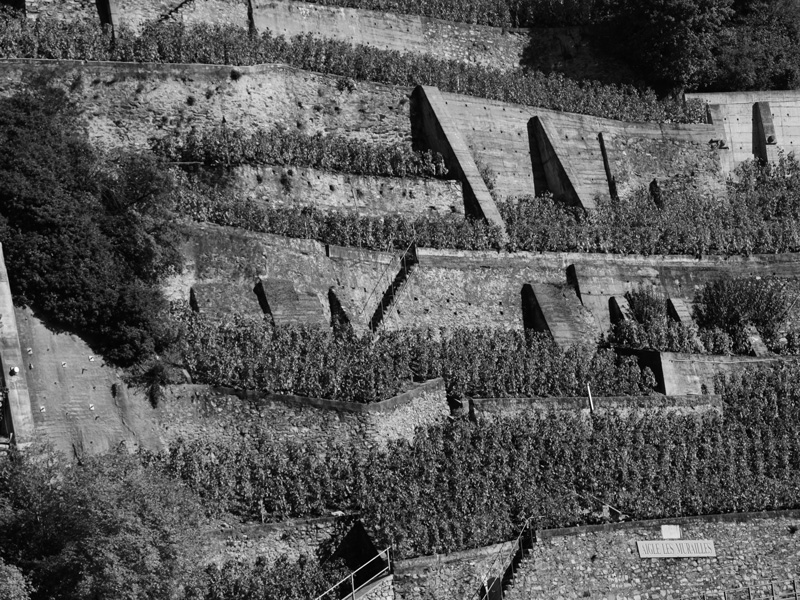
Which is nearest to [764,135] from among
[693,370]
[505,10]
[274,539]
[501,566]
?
[505,10]

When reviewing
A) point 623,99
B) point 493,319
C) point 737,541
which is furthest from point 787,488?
point 623,99

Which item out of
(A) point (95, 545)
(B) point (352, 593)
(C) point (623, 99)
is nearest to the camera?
(A) point (95, 545)

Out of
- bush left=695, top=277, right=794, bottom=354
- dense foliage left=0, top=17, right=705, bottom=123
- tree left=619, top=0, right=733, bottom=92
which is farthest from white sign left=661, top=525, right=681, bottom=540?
tree left=619, top=0, right=733, bottom=92

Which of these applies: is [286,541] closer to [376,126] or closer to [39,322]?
[39,322]

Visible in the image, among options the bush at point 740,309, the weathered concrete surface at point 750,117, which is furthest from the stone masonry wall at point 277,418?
the weathered concrete surface at point 750,117

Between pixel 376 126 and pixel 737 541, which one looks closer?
pixel 737 541

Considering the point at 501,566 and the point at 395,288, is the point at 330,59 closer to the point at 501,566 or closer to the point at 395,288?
the point at 395,288

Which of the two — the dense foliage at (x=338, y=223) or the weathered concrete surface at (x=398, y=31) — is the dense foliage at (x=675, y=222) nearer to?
the dense foliage at (x=338, y=223)
